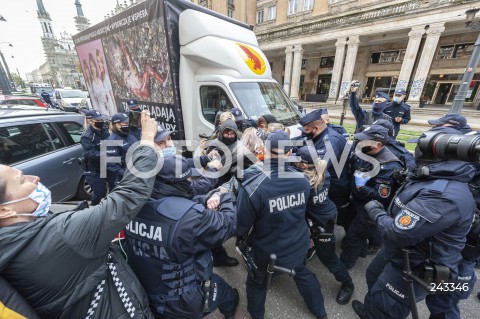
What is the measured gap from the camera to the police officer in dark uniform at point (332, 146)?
2.89 metres

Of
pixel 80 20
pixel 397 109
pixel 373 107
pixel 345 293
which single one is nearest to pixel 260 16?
pixel 397 109

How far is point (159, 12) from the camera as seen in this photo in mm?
4535

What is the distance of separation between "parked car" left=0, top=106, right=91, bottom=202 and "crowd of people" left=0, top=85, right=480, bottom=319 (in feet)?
9.21

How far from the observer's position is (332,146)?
113 inches

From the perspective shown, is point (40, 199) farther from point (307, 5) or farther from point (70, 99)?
point (307, 5)

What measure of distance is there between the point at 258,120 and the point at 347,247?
8.29ft

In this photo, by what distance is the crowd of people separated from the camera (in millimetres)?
1057

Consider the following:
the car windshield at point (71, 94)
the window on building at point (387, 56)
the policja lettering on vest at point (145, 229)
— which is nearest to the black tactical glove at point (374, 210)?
the policja lettering on vest at point (145, 229)

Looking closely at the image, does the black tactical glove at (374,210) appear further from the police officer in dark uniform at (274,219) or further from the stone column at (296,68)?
the stone column at (296,68)

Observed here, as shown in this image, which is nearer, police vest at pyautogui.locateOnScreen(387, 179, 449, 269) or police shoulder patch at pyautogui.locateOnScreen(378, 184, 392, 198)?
police vest at pyautogui.locateOnScreen(387, 179, 449, 269)

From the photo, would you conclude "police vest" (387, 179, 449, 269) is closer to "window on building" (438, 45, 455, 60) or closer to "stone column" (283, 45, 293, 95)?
"stone column" (283, 45, 293, 95)

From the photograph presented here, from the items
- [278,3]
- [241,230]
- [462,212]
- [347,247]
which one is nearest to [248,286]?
[241,230]

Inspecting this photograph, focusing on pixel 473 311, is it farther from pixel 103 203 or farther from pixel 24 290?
pixel 24 290

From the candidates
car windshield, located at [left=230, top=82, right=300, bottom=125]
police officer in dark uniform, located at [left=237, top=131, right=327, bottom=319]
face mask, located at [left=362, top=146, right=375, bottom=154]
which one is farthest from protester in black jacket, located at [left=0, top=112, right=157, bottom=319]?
car windshield, located at [left=230, top=82, right=300, bottom=125]
